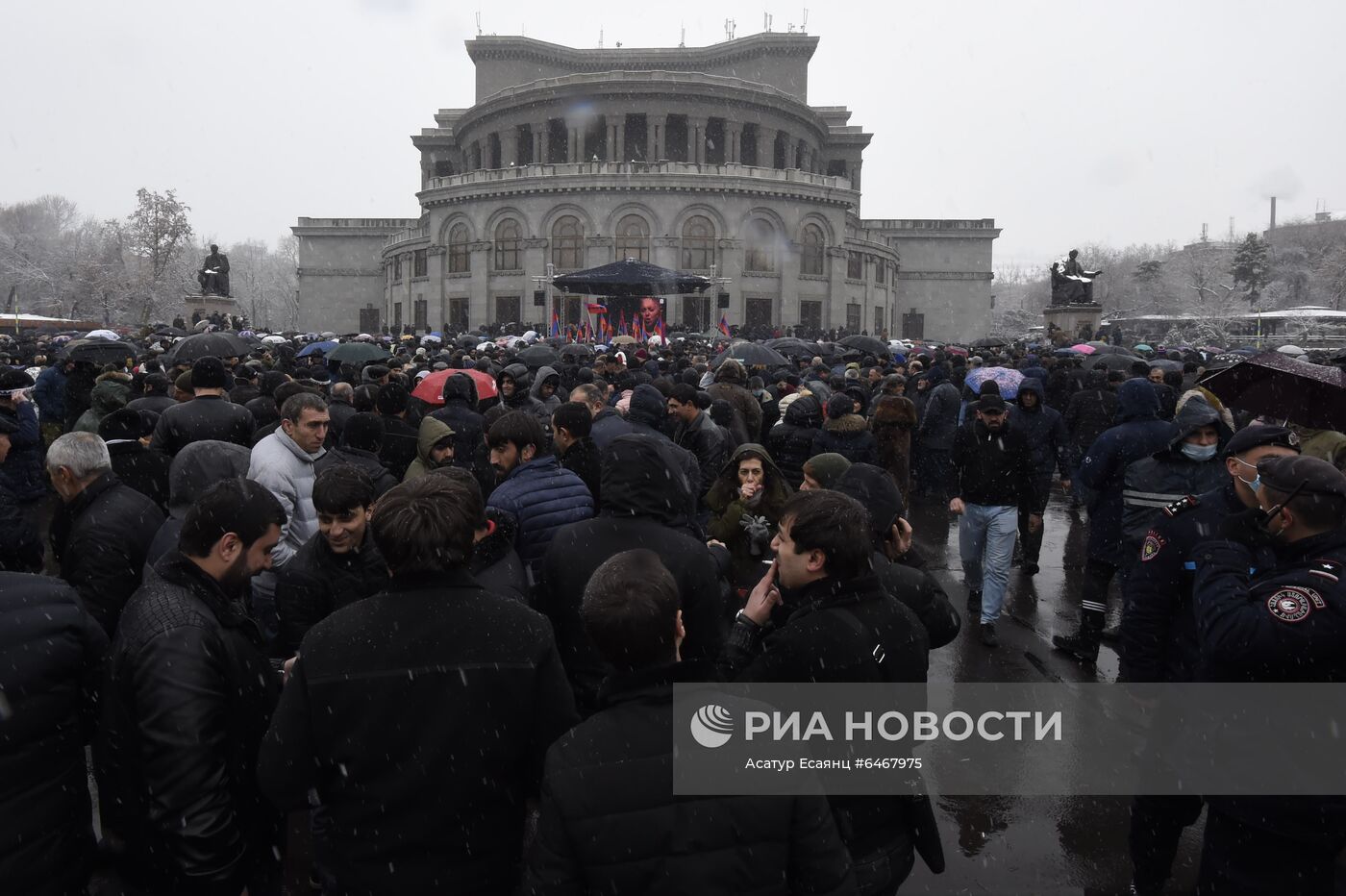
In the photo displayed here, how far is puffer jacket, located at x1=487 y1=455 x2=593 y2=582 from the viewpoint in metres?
4.55

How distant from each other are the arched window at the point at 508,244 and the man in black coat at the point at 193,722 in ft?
148

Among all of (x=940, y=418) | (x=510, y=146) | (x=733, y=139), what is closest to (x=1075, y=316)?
(x=733, y=139)

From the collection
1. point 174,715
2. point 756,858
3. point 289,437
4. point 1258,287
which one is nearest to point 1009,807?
point 756,858

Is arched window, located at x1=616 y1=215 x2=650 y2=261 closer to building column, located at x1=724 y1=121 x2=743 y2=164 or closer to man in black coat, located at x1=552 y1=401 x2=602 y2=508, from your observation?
building column, located at x1=724 y1=121 x2=743 y2=164

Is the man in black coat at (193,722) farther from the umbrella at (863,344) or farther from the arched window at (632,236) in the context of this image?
the arched window at (632,236)

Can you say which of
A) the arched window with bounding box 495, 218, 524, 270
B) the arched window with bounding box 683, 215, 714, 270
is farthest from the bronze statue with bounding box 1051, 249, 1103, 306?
the arched window with bounding box 495, 218, 524, 270

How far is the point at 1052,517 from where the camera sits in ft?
41.0

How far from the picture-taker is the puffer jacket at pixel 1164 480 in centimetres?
607

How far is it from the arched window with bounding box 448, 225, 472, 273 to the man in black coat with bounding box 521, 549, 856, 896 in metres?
48.3

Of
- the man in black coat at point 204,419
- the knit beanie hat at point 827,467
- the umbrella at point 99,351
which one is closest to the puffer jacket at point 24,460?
the man in black coat at point 204,419

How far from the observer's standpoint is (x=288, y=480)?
5258 millimetres

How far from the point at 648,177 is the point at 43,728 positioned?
144ft

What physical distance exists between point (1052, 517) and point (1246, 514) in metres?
9.75

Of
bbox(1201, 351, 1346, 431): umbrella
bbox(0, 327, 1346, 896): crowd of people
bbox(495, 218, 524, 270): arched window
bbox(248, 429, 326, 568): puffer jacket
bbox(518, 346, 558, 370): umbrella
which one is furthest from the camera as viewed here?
bbox(495, 218, 524, 270): arched window
